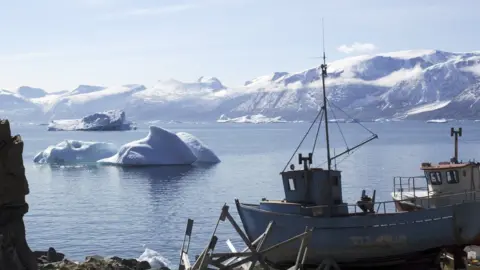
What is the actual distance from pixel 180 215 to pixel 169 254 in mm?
12866

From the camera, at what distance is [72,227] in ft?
146

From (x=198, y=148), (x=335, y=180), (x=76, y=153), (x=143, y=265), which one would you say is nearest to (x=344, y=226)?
(x=335, y=180)

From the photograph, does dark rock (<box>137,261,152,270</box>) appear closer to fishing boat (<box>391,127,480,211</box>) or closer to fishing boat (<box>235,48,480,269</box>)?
fishing boat (<box>235,48,480,269</box>)

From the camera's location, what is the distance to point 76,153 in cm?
9012

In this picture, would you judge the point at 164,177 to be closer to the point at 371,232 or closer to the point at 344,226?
the point at 344,226

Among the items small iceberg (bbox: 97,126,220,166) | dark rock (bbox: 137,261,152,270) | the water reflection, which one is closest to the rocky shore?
dark rock (bbox: 137,261,152,270)

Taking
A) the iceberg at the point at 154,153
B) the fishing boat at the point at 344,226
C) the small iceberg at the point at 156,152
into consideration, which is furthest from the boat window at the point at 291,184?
the iceberg at the point at 154,153

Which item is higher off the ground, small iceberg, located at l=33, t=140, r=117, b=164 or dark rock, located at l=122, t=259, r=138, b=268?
small iceberg, located at l=33, t=140, r=117, b=164

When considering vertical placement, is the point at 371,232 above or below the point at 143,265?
above

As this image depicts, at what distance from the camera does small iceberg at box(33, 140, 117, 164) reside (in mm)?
89688

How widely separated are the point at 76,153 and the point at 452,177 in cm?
6806

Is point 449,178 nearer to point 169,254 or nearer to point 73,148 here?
point 169,254

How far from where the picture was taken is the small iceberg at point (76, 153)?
8969 cm

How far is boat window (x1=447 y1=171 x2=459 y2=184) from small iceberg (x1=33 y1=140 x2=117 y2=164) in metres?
67.1
